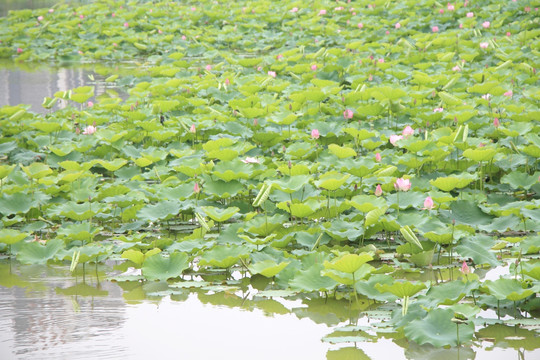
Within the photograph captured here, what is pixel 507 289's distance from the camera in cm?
214

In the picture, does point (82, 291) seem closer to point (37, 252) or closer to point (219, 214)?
point (37, 252)

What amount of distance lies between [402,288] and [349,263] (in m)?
0.19

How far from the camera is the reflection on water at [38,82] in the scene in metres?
6.18

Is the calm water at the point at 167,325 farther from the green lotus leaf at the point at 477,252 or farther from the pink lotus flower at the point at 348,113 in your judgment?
the pink lotus flower at the point at 348,113

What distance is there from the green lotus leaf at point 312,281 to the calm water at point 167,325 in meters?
0.09

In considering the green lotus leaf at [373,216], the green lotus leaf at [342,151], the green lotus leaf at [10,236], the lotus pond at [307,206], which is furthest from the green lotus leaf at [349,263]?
the green lotus leaf at [10,236]

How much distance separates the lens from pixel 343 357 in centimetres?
204

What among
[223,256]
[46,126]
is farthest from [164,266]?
[46,126]

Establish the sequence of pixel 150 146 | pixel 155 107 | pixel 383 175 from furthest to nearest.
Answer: pixel 155 107 → pixel 150 146 → pixel 383 175

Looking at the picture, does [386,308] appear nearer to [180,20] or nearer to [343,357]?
[343,357]

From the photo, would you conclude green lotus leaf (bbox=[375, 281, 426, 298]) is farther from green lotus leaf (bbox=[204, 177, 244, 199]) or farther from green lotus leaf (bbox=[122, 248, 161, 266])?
green lotus leaf (bbox=[204, 177, 244, 199])

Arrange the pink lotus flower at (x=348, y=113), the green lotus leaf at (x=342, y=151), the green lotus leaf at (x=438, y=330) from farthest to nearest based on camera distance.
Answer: the pink lotus flower at (x=348, y=113)
the green lotus leaf at (x=342, y=151)
the green lotus leaf at (x=438, y=330)

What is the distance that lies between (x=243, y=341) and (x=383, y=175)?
1.38m

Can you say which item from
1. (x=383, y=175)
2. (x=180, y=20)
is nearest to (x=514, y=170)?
(x=383, y=175)
